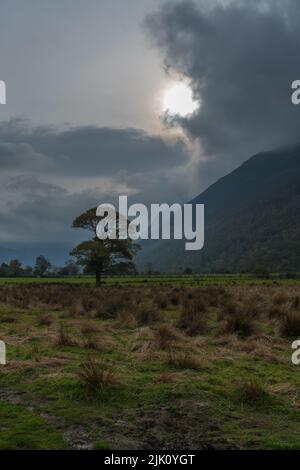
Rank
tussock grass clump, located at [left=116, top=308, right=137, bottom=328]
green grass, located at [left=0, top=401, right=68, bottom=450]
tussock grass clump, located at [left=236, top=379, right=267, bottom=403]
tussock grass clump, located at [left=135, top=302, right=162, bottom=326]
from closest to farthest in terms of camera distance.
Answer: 1. green grass, located at [left=0, top=401, right=68, bottom=450]
2. tussock grass clump, located at [left=236, top=379, right=267, bottom=403]
3. tussock grass clump, located at [left=116, top=308, right=137, bottom=328]
4. tussock grass clump, located at [left=135, top=302, right=162, bottom=326]

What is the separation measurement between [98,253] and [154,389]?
39615mm

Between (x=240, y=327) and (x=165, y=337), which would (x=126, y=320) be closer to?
(x=165, y=337)

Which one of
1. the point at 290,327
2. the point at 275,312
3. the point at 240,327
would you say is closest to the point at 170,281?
the point at 275,312

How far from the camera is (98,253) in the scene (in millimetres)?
47406

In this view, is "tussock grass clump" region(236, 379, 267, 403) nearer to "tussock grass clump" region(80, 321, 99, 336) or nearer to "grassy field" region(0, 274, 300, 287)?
"tussock grass clump" region(80, 321, 99, 336)

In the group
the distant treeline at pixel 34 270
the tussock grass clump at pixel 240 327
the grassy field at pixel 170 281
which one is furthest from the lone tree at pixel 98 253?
the distant treeline at pixel 34 270

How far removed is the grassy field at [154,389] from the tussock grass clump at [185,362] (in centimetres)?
2

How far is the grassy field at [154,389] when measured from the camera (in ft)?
19.9

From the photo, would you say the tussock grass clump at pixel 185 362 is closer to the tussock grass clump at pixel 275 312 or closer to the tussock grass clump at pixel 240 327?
the tussock grass clump at pixel 240 327

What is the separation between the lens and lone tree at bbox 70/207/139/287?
47.9 m

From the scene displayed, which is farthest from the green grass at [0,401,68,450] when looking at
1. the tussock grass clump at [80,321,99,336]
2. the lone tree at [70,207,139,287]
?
the lone tree at [70,207,139,287]

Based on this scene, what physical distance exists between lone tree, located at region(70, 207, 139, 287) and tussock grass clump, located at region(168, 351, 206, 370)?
1476 inches
